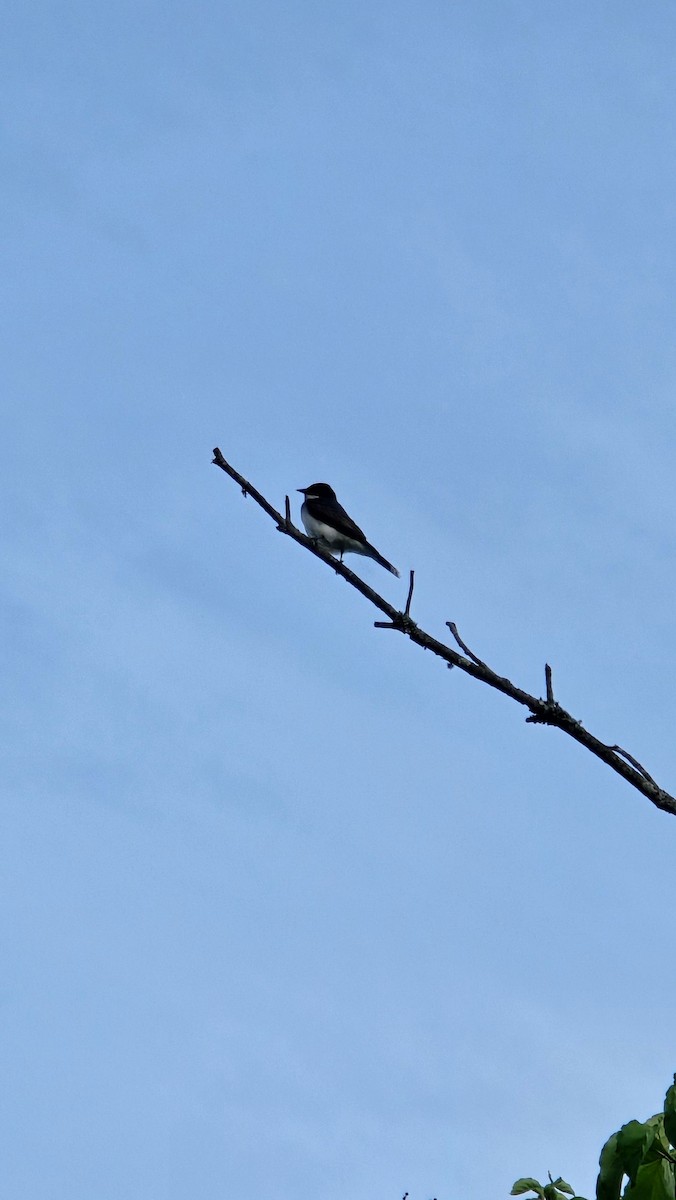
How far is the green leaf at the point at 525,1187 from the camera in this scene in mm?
5012

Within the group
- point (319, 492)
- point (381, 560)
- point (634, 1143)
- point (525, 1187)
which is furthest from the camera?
point (319, 492)

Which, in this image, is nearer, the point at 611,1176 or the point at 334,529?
the point at 611,1176

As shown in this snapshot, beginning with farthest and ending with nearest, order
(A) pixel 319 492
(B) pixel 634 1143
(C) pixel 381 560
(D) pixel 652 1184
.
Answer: (A) pixel 319 492 < (C) pixel 381 560 < (B) pixel 634 1143 < (D) pixel 652 1184

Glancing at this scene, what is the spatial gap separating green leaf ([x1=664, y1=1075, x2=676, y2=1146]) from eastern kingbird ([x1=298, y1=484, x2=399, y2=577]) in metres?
14.2

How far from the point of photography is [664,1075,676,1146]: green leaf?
4191mm

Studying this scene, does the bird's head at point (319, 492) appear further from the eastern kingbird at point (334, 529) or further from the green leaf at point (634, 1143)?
the green leaf at point (634, 1143)

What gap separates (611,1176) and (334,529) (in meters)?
15.6

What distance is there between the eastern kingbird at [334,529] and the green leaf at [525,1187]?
13562mm

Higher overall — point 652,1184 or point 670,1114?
point 670,1114

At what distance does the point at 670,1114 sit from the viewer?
4.25 metres

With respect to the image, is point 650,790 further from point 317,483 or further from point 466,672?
point 317,483

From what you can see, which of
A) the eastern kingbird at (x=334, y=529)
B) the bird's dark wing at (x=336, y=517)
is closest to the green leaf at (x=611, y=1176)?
the eastern kingbird at (x=334, y=529)

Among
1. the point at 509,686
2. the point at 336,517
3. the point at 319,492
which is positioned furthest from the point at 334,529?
the point at 509,686

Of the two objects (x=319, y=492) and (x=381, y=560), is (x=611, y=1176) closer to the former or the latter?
(x=381, y=560)
